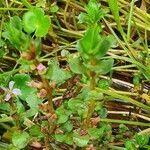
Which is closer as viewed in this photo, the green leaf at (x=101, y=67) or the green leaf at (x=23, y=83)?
the green leaf at (x=101, y=67)

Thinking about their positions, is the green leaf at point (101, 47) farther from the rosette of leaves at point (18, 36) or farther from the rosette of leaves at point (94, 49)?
the rosette of leaves at point (18, 36)

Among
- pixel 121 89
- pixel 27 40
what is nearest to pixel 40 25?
pixel 27 40

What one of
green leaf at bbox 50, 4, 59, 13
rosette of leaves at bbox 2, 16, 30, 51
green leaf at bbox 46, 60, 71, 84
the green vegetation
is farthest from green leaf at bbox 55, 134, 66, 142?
green leaf at bbox 50, 4, 59, 13

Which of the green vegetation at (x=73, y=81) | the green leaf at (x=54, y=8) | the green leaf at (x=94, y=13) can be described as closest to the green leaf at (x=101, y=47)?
the green vegetation at (x=73, y=81)

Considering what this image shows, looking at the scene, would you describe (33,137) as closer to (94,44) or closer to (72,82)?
(72,82)

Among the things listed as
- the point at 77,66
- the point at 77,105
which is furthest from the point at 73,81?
the point at 77,66

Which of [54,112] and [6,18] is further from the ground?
[6,18]

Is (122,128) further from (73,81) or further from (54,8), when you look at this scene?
(54,8)

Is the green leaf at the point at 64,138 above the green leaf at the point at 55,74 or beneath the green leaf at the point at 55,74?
beneath
